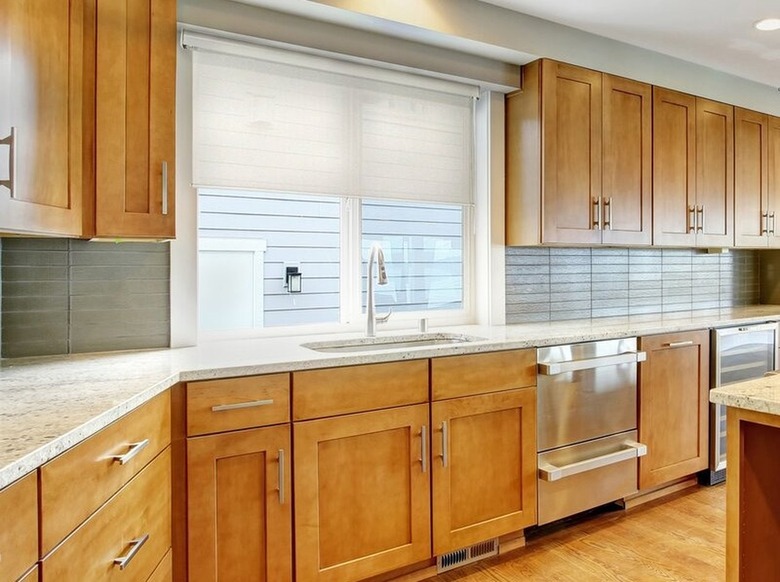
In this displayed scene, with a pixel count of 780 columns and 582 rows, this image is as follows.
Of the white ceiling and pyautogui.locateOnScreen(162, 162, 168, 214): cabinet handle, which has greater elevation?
the white ceiling

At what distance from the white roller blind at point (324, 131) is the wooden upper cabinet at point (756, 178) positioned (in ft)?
6.74

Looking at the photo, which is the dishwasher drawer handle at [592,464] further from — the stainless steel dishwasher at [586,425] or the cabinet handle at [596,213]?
the cabinet handle at [596,213]

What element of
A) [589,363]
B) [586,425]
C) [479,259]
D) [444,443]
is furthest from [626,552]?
[479,259]

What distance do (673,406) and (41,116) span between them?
3077 millimetres

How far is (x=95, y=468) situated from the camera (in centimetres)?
116

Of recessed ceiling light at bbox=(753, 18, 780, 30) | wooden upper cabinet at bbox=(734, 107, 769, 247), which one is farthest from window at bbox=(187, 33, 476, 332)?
wooden upper cabinet at bbox=(734, 107, 769, 247)

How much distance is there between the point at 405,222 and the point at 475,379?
1.01 meters

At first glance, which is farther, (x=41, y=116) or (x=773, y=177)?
(x=773, y=177)

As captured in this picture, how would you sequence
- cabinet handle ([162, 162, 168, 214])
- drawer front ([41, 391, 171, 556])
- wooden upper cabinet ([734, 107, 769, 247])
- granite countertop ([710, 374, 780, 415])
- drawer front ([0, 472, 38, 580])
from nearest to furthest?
1. drawer front ([0, 472, 38, 580])
2. drawer front ([41, 391, 171, 556])
3. granite countertop ([710, 374, 780, 415])
4. cabinet handle ([162, 162, 168, 214])
5. wooden upper cabinet ([734, 107, 769, 247])

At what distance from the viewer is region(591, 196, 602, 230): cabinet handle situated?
2.93 meters

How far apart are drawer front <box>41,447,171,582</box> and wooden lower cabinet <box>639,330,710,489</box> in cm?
230

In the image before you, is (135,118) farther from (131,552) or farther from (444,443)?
(444,443)

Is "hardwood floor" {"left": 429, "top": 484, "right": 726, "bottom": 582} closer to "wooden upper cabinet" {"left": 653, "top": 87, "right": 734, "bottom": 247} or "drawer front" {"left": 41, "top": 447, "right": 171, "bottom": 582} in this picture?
"drawer front" {"left": 41, "top": 447, "right": 171, "bottom": 582}


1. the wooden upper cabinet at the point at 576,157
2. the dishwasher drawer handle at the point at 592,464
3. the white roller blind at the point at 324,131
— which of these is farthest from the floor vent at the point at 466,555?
the white roller blind at the point at 324,131
